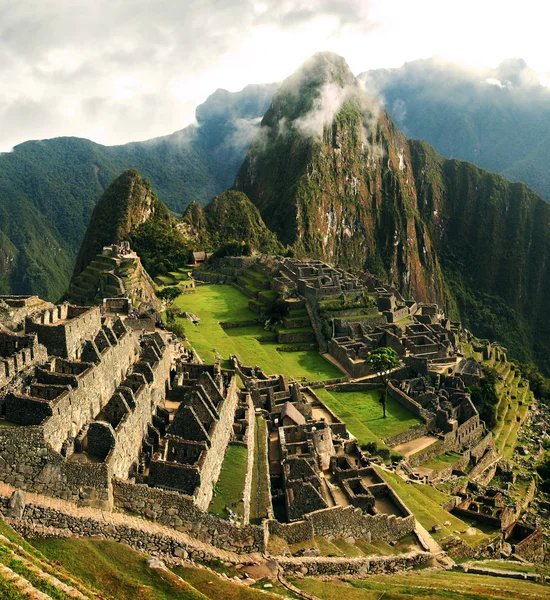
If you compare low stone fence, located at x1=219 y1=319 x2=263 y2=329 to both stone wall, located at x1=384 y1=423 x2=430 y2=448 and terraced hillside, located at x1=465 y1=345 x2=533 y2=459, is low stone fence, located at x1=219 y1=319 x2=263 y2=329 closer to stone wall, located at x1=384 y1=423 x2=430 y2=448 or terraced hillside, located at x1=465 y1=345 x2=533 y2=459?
terraced hillside, located at x1=465 y1=345 x2=533 y2=459

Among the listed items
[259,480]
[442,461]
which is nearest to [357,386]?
[442,461]

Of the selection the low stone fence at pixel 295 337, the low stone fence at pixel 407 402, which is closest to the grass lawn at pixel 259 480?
the low stone fence at pixel 407 402

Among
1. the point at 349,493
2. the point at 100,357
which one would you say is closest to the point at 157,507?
the point at 100,357

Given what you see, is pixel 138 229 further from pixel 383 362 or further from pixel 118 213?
pixel 383 362

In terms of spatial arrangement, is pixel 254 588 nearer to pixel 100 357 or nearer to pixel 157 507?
pixel 157 507

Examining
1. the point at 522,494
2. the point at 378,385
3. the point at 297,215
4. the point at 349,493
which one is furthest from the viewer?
the point at 297,215

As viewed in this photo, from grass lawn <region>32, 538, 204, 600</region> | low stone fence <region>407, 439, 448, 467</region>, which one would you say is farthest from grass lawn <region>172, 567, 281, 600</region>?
low stone fence <region>407, 439, 448, 467</region>

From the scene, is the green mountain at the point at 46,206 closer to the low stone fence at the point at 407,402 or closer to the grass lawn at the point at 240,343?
the grass lawn at the point at 240,343
